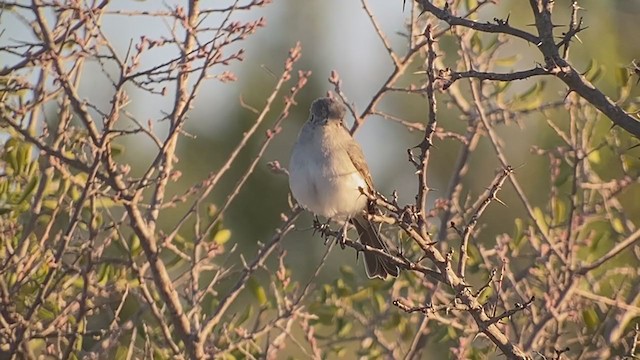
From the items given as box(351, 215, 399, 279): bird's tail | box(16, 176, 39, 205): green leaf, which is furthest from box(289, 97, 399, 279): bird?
box(16, 176, 39, 205): green leaf

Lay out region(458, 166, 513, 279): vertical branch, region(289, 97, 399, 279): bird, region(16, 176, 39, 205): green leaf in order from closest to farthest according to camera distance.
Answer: region(458, 166, 513, 279): vertical branch < region(16, 176, 39, 205): green leaf < region(289, 97, 399, 279): bird

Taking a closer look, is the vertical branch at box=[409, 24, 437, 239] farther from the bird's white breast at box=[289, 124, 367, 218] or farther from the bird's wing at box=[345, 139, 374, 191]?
the bird's wing at box=[345, 139, 374, 191]

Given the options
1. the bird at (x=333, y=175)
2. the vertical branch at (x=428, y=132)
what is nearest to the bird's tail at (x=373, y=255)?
the bird at (x=333, y=175)

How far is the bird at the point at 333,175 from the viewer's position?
520cm

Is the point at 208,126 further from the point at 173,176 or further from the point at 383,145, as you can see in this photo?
the point at 173,176

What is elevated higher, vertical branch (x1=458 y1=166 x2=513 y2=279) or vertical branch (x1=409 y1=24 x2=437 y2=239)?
vertical branch (x1=409 y1=24 x2=437 y2=239)

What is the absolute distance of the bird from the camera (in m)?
5.20

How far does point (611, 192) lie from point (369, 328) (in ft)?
5.02

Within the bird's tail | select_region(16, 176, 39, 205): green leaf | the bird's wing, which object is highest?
the bird's wing

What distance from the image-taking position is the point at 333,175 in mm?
5250

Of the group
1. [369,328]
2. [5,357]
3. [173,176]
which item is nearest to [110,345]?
[5,357]

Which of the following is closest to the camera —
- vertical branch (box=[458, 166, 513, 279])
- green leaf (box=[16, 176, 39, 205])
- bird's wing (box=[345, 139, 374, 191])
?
vertical branch (box=[458, 166, 513, 279])

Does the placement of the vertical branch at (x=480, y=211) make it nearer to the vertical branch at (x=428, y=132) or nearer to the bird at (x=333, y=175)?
the vertical branch at (x=428, y=132)

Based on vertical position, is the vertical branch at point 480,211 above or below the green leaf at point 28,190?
below
